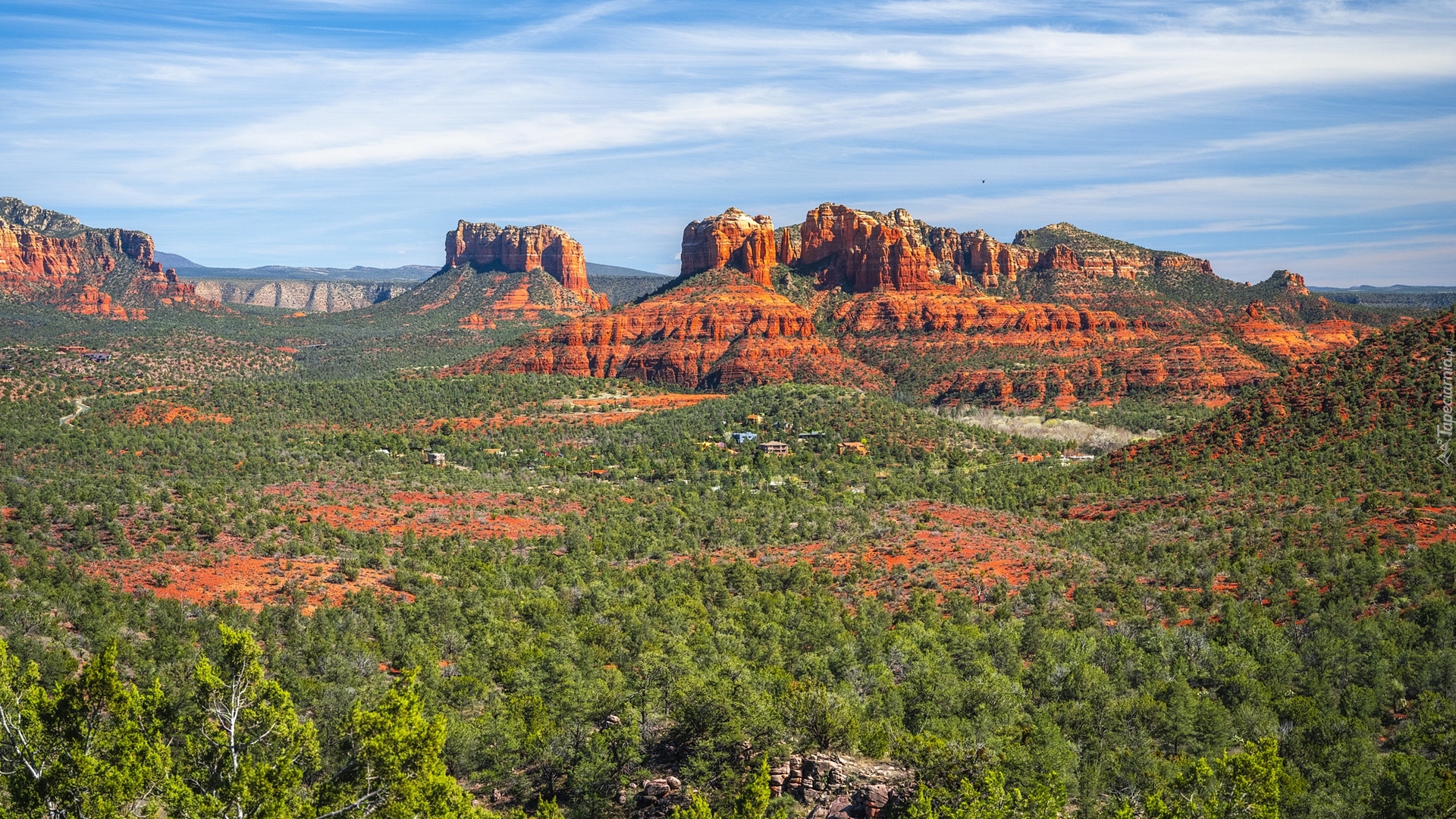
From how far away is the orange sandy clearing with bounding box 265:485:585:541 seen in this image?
212 ft

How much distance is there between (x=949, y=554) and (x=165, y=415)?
281 feet

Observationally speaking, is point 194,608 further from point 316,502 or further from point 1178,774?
point 1178,774

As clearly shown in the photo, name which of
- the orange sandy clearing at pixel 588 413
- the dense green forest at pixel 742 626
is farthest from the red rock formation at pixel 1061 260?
the dense green forest at pixel 742 626

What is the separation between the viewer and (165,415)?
109 metres

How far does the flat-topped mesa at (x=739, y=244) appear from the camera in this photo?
16438cm

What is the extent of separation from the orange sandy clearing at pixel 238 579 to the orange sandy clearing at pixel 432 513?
9.17 metres

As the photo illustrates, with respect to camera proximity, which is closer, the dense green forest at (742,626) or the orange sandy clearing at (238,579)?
the dense green forest at (742,626)

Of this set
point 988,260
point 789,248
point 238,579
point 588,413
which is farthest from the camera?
point 988,260

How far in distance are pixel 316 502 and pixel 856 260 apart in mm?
114457

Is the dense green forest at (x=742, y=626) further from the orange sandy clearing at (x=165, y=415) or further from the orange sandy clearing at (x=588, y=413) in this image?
the orange sandy clearing at (x=588, y=413)

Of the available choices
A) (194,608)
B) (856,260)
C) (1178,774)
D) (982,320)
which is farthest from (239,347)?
(1178,774)

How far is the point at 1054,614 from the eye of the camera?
49.6m

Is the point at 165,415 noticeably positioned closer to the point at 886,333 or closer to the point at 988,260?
the point at 886,333

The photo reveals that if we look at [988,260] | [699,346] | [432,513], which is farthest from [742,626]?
[988,260]
